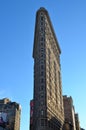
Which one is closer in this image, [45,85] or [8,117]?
[45,85]

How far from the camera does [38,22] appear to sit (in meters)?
131

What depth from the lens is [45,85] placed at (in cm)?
10594

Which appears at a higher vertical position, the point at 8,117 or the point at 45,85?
the point at 45,85

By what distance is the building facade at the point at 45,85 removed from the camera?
98519mm

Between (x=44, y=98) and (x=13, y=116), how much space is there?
319 feet

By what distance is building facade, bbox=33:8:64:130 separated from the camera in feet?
323

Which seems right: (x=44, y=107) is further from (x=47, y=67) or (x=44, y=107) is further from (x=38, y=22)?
(x=38, y=22)

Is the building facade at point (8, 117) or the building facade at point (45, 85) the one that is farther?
the building facade at point (8, 117)

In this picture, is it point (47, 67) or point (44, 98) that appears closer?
point (44, 98)

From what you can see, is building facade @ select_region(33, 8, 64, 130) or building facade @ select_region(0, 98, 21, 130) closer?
building facade @ select_region(33, 8, 64, 130)

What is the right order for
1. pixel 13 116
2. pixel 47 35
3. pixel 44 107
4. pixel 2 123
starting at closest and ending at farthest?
1. pixel 44 107
2. pixel 47 35
3. pixel 2 123
4. pixel 13 116

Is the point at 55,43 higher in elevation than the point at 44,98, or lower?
higher

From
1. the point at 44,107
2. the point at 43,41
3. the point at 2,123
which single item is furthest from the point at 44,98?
the point at 2,123

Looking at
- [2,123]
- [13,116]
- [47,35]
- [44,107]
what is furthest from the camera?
[13,116]
